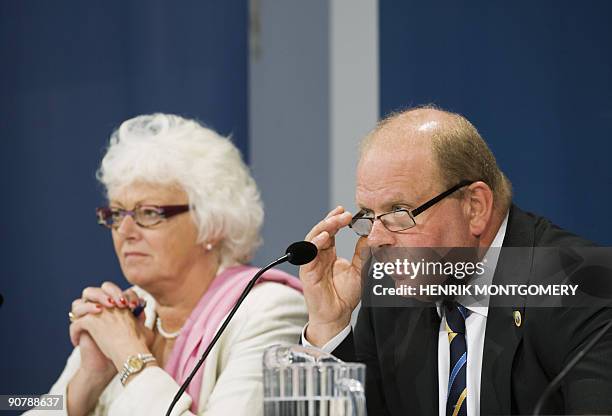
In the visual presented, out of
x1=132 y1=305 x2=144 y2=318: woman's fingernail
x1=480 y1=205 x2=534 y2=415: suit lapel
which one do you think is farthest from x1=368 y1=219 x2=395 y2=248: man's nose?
x1=132 y1=305 x2=144 y2=318: woman's fingernail

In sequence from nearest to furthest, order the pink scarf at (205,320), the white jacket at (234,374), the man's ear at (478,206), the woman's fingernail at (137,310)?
the man's ear at (478,206) → the white jacket at (234,374) → the pink scarf at (205,320) → the woman's fingernail at (137,310)

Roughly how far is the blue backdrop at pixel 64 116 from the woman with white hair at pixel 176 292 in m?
0.36

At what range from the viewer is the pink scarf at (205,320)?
8.77ft

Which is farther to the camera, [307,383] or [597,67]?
[597,67]

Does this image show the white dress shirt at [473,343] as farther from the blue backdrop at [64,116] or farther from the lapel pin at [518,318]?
the blue backdrop at [64,116]

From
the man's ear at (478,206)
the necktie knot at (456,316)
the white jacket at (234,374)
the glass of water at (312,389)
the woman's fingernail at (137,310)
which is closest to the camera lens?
the glass of water at (312,389)

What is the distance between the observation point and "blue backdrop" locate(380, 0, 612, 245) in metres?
2.74

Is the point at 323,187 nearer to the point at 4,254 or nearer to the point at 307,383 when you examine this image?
the point at 4,254

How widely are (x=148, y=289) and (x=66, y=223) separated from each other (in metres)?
0.61

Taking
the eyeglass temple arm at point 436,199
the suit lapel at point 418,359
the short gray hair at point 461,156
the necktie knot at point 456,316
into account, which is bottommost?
the suit lapel at point 418,359

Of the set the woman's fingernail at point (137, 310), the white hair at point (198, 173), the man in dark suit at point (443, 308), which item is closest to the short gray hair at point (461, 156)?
the man in dark suit at point (443, 308)

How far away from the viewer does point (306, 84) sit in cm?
363

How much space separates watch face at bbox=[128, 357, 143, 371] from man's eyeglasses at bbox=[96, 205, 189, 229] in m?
0.45

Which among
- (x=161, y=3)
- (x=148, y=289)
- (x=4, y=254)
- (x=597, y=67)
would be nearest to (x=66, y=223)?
(x=4, y=254)
